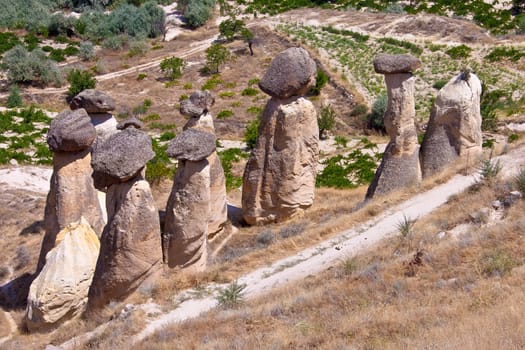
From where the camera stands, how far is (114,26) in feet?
178

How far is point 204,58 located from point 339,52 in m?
9.77

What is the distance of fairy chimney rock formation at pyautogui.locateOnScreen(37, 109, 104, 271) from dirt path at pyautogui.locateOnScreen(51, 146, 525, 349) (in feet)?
9.61

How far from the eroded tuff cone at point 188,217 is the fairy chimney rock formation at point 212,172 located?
1.93m

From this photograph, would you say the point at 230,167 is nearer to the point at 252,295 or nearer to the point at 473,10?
the point at 252,295

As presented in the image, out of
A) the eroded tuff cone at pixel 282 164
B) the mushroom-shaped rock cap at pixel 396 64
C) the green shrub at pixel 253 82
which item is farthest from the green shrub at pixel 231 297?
the green shrub at pixel 253 82

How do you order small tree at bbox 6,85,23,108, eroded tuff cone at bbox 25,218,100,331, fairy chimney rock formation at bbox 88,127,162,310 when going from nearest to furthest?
fairy chimney rock formation at bbox 88,127,162,310 < eroded tuff cone at bbox 25,218,100,331 < small tree at bbox 6,85,23,108

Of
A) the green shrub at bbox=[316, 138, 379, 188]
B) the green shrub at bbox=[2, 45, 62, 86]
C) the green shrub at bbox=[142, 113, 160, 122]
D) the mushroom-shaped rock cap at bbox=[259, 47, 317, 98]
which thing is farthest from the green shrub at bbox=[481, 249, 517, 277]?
the green shrub at bbox=[2, 45, 62, 86]

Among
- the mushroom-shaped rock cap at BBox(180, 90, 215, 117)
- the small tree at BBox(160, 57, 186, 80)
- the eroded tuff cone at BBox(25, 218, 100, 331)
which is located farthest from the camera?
the small tree at BBox(160, 57, 186, 80)

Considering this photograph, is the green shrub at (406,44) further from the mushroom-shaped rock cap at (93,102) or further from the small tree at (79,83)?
the mushroom-shaped rock cap at (93,102)

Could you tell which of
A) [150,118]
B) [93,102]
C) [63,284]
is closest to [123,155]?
[63,284]

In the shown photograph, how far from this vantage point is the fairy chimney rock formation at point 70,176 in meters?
10.8

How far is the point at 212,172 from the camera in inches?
512

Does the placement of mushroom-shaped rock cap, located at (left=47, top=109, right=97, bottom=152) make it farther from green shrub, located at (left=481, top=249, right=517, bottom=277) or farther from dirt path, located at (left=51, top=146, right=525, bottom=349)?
green shrub, located at (left=481, top=249, right=517, bottom=277)

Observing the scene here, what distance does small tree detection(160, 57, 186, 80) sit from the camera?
128ft
